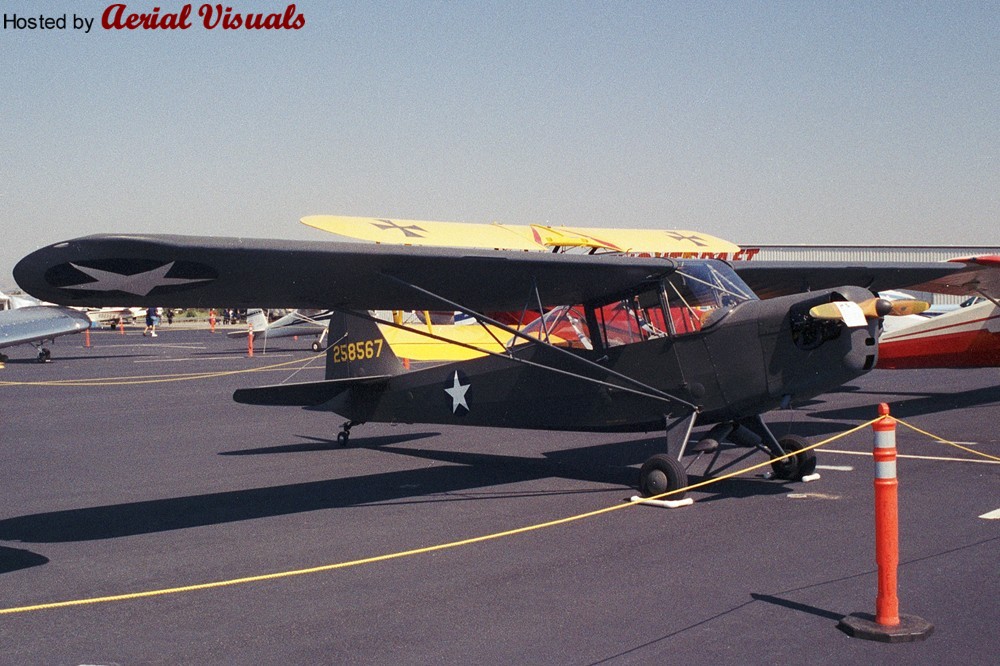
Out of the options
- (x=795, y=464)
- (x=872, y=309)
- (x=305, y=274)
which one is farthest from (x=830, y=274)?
(x=305, y=274)

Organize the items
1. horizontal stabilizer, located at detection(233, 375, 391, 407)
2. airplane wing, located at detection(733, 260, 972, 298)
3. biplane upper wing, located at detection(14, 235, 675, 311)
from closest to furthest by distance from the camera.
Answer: biplane upper wing, located at detection(14, 235, 675, 311) → horizontal stabilizer, located at detection(233, 375, 391, 407) → airplane wing, located at detection(733, 260, 972, 298)

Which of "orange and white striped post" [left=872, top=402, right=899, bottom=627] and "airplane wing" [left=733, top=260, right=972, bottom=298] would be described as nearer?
"orange and white striped post" [left=872, top=402, right=899, bottom=627]

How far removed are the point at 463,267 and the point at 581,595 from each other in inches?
137

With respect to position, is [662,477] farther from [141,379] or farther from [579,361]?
[141,379]

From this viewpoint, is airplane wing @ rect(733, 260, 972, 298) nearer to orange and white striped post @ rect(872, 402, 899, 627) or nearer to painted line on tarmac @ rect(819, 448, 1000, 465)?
painted line on tarmac @ rect(819, 448, 1000, 465)

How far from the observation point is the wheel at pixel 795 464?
880 cm

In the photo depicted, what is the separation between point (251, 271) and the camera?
270 inches

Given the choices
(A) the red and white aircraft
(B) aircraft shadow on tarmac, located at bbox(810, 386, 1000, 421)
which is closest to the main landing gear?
(B) aircraft shadow on tarmac, located at bbox(810, 386, 1000, 421)

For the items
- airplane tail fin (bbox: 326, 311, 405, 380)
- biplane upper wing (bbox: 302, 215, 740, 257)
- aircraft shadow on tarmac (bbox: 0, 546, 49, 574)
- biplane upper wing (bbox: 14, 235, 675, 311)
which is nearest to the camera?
biplane upper wing (bbox: 14, 235, 675, 311)

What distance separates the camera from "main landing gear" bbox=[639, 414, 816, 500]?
798 cm

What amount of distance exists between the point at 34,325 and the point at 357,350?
23.9 metres

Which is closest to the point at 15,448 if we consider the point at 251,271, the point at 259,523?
the point at 259,523

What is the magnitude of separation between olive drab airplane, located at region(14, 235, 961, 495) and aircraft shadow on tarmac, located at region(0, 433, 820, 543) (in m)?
0.62

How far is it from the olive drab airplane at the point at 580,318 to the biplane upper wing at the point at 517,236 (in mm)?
10187
